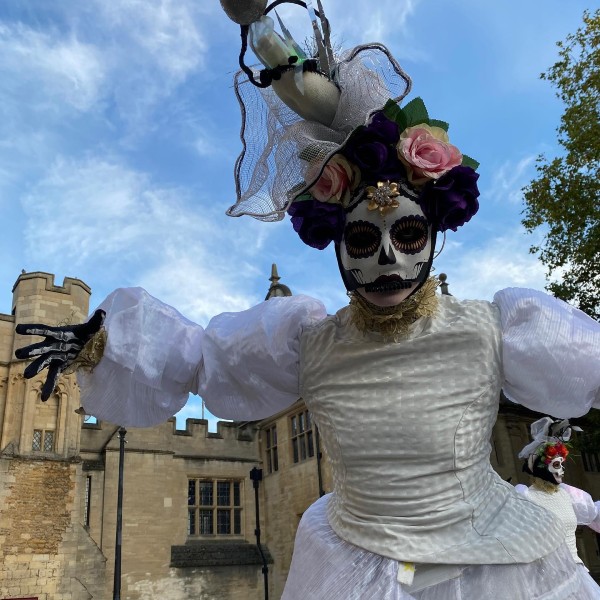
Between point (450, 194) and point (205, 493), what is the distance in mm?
17078

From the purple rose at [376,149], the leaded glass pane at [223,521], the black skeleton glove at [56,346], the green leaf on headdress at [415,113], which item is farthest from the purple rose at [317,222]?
the leaded glass pane at [223,521]

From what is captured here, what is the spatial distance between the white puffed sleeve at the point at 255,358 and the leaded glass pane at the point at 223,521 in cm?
1653

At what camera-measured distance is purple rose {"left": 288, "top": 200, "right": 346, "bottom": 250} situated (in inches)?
85.4

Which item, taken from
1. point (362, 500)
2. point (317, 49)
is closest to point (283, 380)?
point (362, 500)

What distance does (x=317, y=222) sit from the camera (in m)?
2.18

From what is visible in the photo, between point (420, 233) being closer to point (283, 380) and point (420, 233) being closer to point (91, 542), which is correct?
point (283, 380)

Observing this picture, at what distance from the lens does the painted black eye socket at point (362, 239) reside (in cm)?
213

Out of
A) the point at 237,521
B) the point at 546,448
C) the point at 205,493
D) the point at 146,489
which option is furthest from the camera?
the point at 237,521

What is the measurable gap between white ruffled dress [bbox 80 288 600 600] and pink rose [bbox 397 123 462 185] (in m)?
0.47

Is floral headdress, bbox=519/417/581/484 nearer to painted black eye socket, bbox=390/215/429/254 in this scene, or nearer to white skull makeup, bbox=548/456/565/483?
white skull makeup, bbox=548/456/565/483

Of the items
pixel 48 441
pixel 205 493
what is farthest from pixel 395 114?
pixel 205 493

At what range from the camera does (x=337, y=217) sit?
7.12ft

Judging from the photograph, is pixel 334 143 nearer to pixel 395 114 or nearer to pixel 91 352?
pixel 395 114

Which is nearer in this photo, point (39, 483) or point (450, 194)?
point (450, 194)
